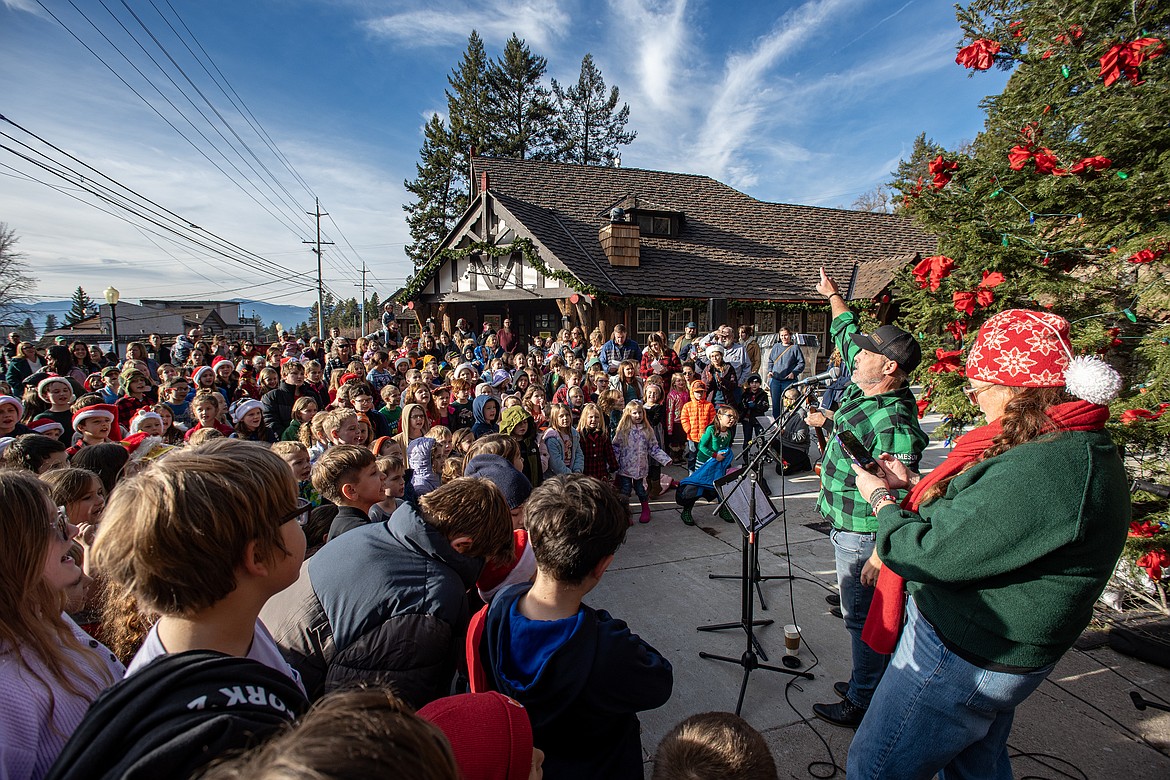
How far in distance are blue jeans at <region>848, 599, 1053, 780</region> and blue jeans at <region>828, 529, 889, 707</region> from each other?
2.82ft

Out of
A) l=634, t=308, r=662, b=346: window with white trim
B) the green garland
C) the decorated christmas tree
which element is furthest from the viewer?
l=634, t=308, r=662, b=346: window with white trim

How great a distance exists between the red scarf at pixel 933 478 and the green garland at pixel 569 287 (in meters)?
13.0

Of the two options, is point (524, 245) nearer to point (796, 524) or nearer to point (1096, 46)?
point (796, 524)

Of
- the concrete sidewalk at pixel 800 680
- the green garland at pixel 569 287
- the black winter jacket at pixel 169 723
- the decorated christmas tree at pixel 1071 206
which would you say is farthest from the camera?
the green garland at pixel 569 287

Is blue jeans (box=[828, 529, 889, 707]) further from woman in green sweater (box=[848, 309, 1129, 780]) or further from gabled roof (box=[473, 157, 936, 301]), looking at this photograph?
gabled roof (box=[473, 157, 936, 301])

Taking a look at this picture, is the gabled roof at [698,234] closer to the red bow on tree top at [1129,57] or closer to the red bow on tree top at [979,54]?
the red bow on tree top at [979,54]

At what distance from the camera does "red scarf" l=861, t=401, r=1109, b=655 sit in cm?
152

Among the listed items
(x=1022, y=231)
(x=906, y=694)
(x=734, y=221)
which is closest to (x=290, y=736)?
(x=906, y=694)

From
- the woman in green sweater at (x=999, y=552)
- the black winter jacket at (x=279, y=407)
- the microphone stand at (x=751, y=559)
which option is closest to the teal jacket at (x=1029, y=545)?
the woman in green sweater at (x=999, y=552)

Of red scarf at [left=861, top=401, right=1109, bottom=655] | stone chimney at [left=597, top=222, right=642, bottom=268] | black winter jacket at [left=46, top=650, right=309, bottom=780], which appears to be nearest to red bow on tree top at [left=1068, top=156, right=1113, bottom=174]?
red scarf at [left=861, top=401, right=1109, bottom=655]

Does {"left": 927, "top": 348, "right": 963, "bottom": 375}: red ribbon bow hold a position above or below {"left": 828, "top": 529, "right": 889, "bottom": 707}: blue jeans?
above

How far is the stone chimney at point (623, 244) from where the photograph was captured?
54.1 feet

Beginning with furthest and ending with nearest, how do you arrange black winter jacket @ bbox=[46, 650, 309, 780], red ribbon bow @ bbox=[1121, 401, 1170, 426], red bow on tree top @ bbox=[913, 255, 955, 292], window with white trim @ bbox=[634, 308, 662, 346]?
window with white trim @ bbox=[634, 308, 662, 346] < red bow on tree top @ bbox=[913, 255, 955, 292] < red ribbon bow @ bbox=[1121, 401, 1170, 426] < black winter jacket @ bbox=[46, 650, 309, 780]

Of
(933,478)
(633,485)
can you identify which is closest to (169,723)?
(933,478)
